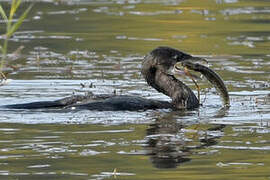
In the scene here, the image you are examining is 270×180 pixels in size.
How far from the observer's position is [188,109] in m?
11.0

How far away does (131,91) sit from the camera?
1246 centimetres

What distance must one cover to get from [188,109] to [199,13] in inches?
420

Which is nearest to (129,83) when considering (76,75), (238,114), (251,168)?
(76,75)

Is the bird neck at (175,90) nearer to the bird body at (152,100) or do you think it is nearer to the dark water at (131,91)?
the bird body at (152,100)

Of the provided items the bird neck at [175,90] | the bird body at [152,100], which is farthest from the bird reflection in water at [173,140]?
the bird neck at [175,90]

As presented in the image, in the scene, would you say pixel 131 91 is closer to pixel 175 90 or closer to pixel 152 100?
pixel 175 90

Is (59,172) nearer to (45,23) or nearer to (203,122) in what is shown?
(203,122)

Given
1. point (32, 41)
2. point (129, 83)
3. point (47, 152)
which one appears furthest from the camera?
point (32, 41)

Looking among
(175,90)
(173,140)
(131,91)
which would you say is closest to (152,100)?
(175,90)

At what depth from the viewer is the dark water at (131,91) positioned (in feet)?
25.2

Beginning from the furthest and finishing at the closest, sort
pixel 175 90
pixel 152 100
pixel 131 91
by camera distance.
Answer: pixel 131 91 < pixel 175 90 < pixel 152 100

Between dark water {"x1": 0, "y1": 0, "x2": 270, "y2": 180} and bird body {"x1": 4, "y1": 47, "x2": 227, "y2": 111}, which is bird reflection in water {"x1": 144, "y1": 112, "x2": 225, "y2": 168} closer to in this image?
dark water {"x1": 0, "y1": 0, "x2": 270, "y2": 180}

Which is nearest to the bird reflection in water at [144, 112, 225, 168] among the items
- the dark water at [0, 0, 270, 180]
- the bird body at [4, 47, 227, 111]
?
the dark water at [0, 0, 270, 180]

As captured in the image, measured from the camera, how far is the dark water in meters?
7.70
